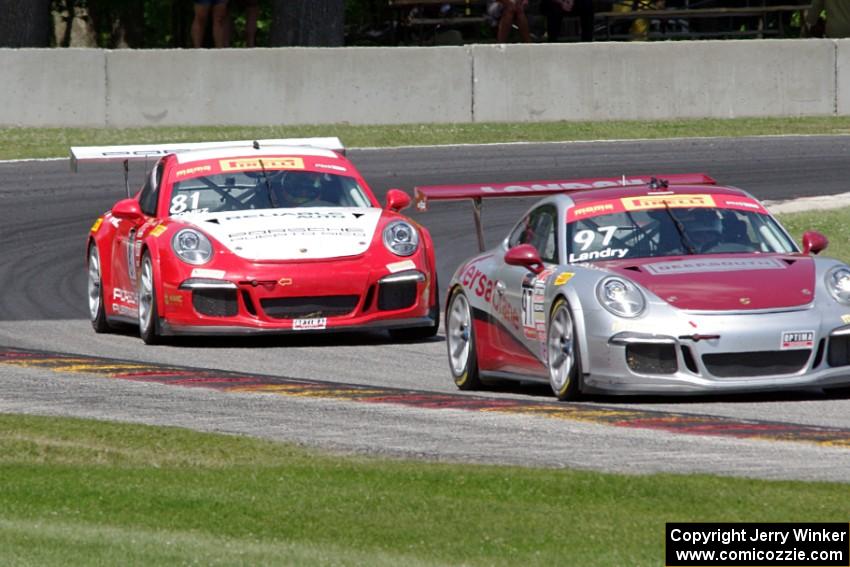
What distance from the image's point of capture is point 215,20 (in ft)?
91.8

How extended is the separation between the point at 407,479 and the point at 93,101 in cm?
1732

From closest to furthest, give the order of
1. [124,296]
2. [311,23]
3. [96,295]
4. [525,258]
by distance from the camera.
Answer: [525,258], [124,296], [96,295], [311,23]

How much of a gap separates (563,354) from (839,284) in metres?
1.41

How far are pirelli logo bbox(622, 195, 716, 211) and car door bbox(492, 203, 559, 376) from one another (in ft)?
1.37

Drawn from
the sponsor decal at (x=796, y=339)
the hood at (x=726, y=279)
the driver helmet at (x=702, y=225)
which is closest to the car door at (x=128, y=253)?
the driver helmet at (x=702, y=225)

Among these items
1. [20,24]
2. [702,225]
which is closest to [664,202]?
[702,225]

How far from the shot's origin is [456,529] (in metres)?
6.86

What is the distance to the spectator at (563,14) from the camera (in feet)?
97.7

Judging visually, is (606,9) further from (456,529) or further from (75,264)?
(456,529)

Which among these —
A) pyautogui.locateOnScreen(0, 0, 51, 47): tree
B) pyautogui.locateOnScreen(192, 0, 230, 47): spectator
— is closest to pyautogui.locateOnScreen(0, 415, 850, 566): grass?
pyautogui.locateOnScreen(192, 0, 230, 47): spectator

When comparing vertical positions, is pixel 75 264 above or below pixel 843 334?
below

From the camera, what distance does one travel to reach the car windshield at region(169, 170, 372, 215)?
46.3 feet

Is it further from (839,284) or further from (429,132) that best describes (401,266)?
(429,132)

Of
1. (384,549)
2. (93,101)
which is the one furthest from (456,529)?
(93,101)
